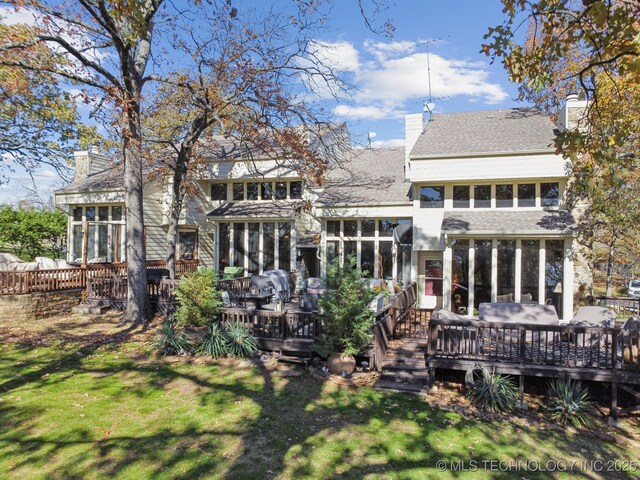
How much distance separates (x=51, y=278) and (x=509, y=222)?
1506cm

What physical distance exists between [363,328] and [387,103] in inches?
575

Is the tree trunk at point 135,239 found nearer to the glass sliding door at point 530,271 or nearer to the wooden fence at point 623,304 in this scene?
the glass sliding door at point 530,271

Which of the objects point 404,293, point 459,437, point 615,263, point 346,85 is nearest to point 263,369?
point 459,437

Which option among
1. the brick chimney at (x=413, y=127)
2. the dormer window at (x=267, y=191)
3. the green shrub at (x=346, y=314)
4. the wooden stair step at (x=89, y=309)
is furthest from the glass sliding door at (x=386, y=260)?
the wooden stair step at (x=89, y=309)

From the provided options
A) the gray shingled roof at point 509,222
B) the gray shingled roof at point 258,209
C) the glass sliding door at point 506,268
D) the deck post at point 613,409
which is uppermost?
the gray shingled roof at point 258,209

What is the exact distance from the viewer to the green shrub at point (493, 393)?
22.4 ft

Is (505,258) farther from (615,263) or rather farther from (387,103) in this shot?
(615,263)

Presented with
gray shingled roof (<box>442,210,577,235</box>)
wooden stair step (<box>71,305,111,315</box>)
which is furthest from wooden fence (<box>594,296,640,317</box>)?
wooden stair step (<box>71,305,111,315</box>)

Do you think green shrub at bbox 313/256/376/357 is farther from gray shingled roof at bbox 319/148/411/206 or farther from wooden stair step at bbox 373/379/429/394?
gray shingled roof at bbox 319/148/411/206

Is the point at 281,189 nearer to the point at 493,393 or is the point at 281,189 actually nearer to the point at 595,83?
the point at 595,83

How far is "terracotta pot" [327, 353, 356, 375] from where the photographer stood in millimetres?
7938

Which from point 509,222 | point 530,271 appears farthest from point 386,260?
point 530,271

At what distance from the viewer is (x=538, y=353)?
739 cm

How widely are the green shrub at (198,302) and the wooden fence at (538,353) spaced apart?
499cm
